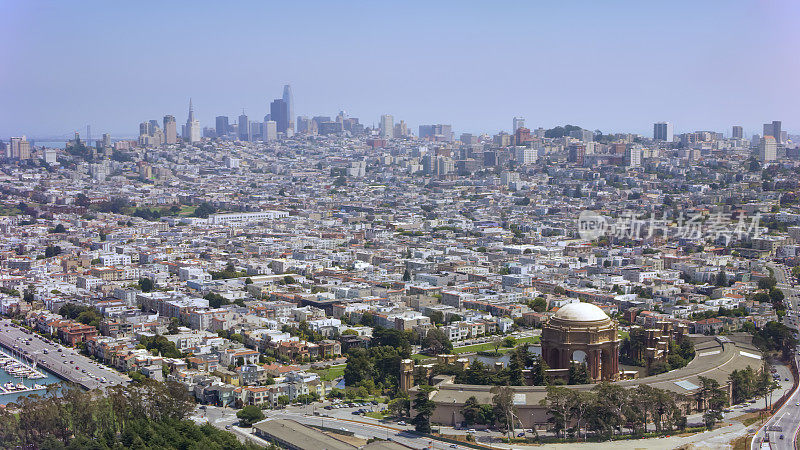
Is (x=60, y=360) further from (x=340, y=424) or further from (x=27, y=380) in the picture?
(x=340, y=424)

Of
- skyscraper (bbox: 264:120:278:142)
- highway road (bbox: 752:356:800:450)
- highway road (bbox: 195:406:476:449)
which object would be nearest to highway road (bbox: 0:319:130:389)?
highway road (bbox: 195:406:476:449)

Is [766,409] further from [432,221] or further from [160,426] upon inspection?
[432,221]

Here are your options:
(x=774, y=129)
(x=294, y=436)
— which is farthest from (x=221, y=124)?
(x=294, y=436)

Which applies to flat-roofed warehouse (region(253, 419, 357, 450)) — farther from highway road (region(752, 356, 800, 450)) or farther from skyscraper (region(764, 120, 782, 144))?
skyscraper (region(764, 120, 782, 144))

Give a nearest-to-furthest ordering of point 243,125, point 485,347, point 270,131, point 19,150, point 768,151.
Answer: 1. point 485,347
2. point 768,151
3. point 19,150
4. point 270,131
5. point 243,125

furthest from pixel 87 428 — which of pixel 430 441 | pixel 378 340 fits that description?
pixel 378 340
